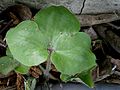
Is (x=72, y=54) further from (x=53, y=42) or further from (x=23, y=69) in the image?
(x=23, y=69)

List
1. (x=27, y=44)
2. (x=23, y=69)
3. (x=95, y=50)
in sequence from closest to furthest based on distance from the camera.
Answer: (x=27, y=44)
(x=23, y=69)
(x=95, y=50)

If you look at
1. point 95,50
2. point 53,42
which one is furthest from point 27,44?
point 95,50

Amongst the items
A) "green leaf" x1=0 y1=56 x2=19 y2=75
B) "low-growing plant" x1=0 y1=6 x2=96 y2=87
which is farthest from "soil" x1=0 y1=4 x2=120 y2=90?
"low-growing plant" x1=0 y1=6 x2=96 y2=87

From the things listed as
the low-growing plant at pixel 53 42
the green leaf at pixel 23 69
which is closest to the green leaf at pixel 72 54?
the low-growing plant at pixel 53 42

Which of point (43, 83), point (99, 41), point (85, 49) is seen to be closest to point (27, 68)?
point (43, 83)

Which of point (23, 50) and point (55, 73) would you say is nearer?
point (23, 50)

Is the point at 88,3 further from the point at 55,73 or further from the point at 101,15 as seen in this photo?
the point at 55,73

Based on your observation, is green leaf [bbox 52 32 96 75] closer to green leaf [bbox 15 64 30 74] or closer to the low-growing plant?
the low-growing plant
